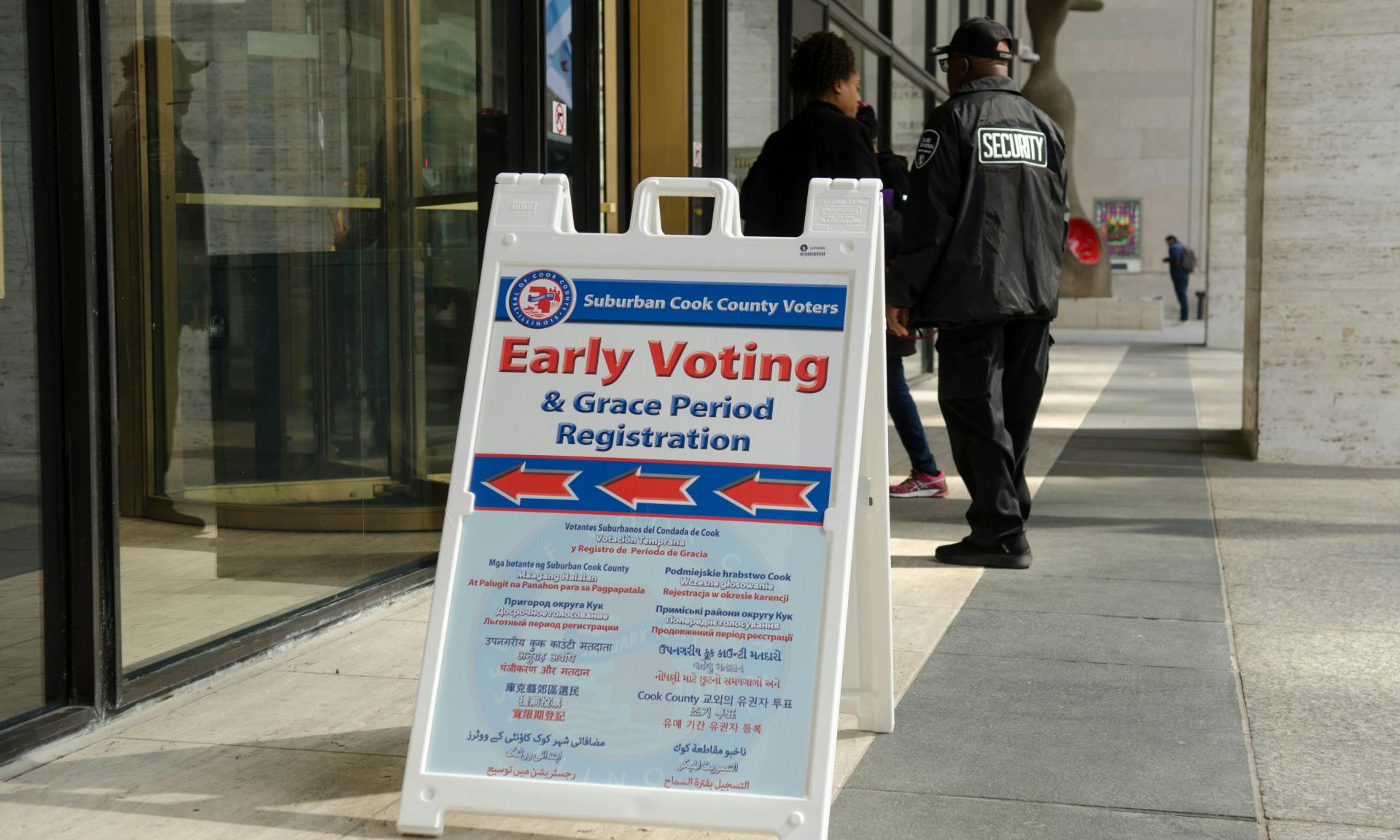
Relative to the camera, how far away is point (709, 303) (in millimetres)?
2939

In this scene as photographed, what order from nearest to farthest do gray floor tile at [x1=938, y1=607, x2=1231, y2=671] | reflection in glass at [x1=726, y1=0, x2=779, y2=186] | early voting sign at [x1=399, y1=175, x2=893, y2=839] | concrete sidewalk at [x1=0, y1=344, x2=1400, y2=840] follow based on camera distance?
early voting sign at [x1=399, y1=175, x2=893, y2=839] → concrete sidewalk at [x1=0, y1=344, x2=1400, y2=840] → gray floor tile at [x1=938, y1=607, x2=1231, y2=671] → reflection in glass at [x1=726, y1=0, x2=779, y2=186]

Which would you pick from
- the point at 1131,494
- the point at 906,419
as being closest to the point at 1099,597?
the point at 906,419

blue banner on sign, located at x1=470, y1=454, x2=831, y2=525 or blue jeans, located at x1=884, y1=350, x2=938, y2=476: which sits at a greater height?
blue banner on sign, located at x1=470, y1=454, x2=831, y2=525

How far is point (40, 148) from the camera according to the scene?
3.34 metres

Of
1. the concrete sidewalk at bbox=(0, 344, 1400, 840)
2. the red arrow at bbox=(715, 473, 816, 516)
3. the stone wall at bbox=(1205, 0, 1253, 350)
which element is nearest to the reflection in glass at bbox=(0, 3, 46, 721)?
the concrete sidewalk at bbox=(0, 344, 1400, 840)

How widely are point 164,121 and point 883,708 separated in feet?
7.71

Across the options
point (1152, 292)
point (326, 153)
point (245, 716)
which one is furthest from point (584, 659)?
point (1152, 292)

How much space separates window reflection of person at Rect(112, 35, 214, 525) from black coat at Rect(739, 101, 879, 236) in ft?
8.32

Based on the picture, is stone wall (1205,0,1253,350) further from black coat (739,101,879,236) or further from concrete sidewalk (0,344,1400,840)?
concrete sidewalk (0,344,1400,840)

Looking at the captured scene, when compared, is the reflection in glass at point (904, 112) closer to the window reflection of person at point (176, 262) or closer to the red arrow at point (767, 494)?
the window reflection of person at point (176, 262)

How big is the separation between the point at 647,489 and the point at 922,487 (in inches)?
173

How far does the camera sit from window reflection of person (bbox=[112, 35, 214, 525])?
12.5 feet

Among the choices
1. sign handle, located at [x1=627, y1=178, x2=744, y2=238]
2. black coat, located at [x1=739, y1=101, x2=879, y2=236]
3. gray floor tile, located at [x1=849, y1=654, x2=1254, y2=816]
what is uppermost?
black coat, located at [x1=739, y1=101, x2=879, y2=236]

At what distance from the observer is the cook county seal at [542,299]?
301 centimetres
